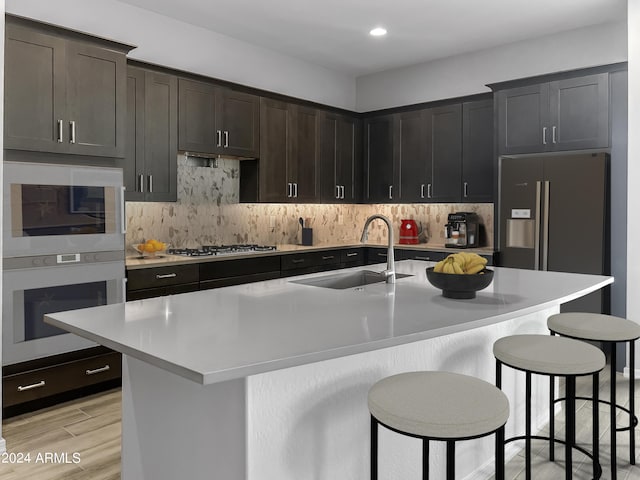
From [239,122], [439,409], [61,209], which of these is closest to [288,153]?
[239,122]

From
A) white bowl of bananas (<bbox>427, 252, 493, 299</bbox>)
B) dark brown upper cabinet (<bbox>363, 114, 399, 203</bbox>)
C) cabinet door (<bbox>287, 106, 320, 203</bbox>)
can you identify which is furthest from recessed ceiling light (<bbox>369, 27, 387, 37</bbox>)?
white bowl of bananas (<bbox>427, 252, 493, 299</bbox>)

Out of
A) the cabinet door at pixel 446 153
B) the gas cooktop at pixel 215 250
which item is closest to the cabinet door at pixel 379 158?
the cabinet door at pixel 446 153

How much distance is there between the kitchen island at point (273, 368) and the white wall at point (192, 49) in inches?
108

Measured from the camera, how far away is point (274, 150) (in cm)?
499

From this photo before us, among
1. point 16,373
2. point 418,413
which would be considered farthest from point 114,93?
point 418,413

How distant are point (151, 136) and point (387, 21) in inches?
86.9

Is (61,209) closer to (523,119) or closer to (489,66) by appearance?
(523,119)

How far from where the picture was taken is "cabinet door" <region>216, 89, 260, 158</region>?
14.8ft

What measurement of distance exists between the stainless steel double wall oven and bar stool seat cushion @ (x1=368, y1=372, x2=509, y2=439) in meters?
2.39

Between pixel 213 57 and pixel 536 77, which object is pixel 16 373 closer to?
pixel 213 57

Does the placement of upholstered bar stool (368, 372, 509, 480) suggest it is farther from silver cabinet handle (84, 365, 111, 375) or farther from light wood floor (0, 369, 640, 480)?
silver cabinet handle (84, 365, 111, 375)

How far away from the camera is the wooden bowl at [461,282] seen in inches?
86.7

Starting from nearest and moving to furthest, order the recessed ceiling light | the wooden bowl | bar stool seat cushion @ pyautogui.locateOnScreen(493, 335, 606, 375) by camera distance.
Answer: bar stool seat cushion @ pyautogui.locateOnScreen(493, 335, 606, 375) → the wooden bowl → the recessed ceiling light

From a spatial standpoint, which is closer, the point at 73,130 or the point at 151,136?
the point at 73,130
